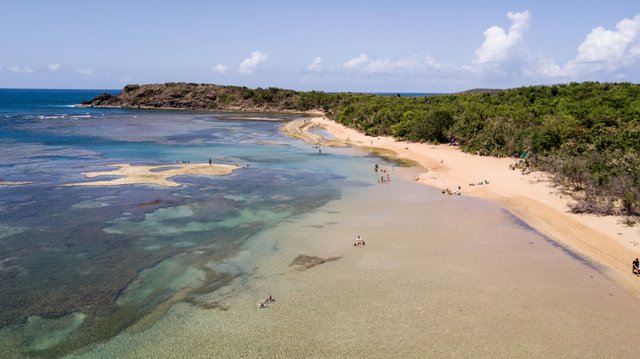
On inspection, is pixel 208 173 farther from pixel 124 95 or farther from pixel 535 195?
pixel 124 95

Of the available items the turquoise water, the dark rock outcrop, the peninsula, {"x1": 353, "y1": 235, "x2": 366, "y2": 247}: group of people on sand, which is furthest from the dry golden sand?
the dark rock outcrop

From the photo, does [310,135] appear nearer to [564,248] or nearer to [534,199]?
[534,199]

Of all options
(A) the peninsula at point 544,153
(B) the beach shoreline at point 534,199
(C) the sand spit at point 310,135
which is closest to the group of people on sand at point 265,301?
(B) the beach shoreline at point 534,199

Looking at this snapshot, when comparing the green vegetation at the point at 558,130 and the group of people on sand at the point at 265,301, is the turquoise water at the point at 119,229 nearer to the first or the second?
the group of people on sand at the point at 265,301

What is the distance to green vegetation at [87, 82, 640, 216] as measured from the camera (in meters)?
33.9

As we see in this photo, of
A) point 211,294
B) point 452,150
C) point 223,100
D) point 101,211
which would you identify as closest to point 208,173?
point 101,211

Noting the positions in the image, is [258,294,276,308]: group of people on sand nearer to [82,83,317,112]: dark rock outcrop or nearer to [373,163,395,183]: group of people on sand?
[373,163,395,183]: group of people on sand

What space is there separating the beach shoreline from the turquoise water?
26.5 ft

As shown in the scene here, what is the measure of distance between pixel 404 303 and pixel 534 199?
20.7 meters

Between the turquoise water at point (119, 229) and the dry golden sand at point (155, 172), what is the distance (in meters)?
1.48

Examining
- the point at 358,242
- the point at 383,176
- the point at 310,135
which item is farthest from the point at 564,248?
the point at 310,135

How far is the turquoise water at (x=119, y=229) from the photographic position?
19500 millimetres

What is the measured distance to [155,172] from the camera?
48.4 metres

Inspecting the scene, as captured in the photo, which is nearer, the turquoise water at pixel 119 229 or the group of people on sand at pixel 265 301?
the turquoise water at pixel 119 229
